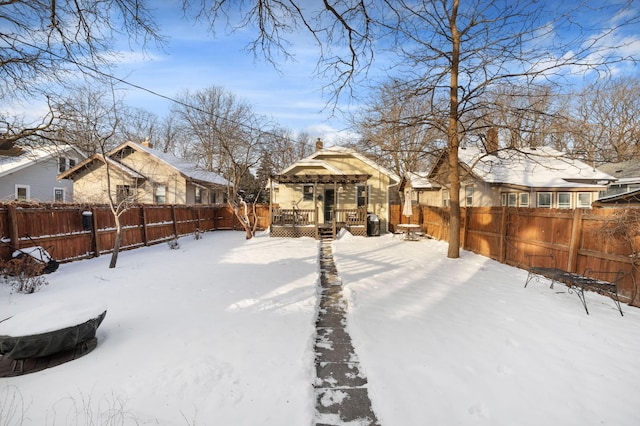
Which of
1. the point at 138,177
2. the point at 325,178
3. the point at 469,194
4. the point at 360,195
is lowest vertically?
the point at 469,194

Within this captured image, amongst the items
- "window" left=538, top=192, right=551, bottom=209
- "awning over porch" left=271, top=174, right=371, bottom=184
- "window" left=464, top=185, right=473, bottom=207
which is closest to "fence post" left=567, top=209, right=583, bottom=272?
"awning over porch" left=271, top=174, right=371, bottom=184

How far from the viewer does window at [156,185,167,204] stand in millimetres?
19578

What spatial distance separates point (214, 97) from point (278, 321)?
28721 millimetres

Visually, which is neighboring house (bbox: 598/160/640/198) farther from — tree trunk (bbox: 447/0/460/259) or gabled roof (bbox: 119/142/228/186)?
gabled roof (bbox: 119/142/228/186)

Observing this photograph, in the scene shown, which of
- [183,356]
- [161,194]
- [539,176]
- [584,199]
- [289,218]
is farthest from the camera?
[161,194]

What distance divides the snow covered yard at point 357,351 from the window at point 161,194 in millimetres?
13668

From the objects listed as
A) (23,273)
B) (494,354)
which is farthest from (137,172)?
(494,354)

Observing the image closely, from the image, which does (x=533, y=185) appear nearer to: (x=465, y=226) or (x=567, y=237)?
(x=465, y=226)

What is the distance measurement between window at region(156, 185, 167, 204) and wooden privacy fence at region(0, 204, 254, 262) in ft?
18.3

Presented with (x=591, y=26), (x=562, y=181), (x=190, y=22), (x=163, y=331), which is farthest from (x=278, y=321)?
(x=562, y=181)

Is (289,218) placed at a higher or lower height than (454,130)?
lower

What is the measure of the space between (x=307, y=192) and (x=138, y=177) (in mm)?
10952

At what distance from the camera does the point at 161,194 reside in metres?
19.7

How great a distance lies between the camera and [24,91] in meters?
7.06
